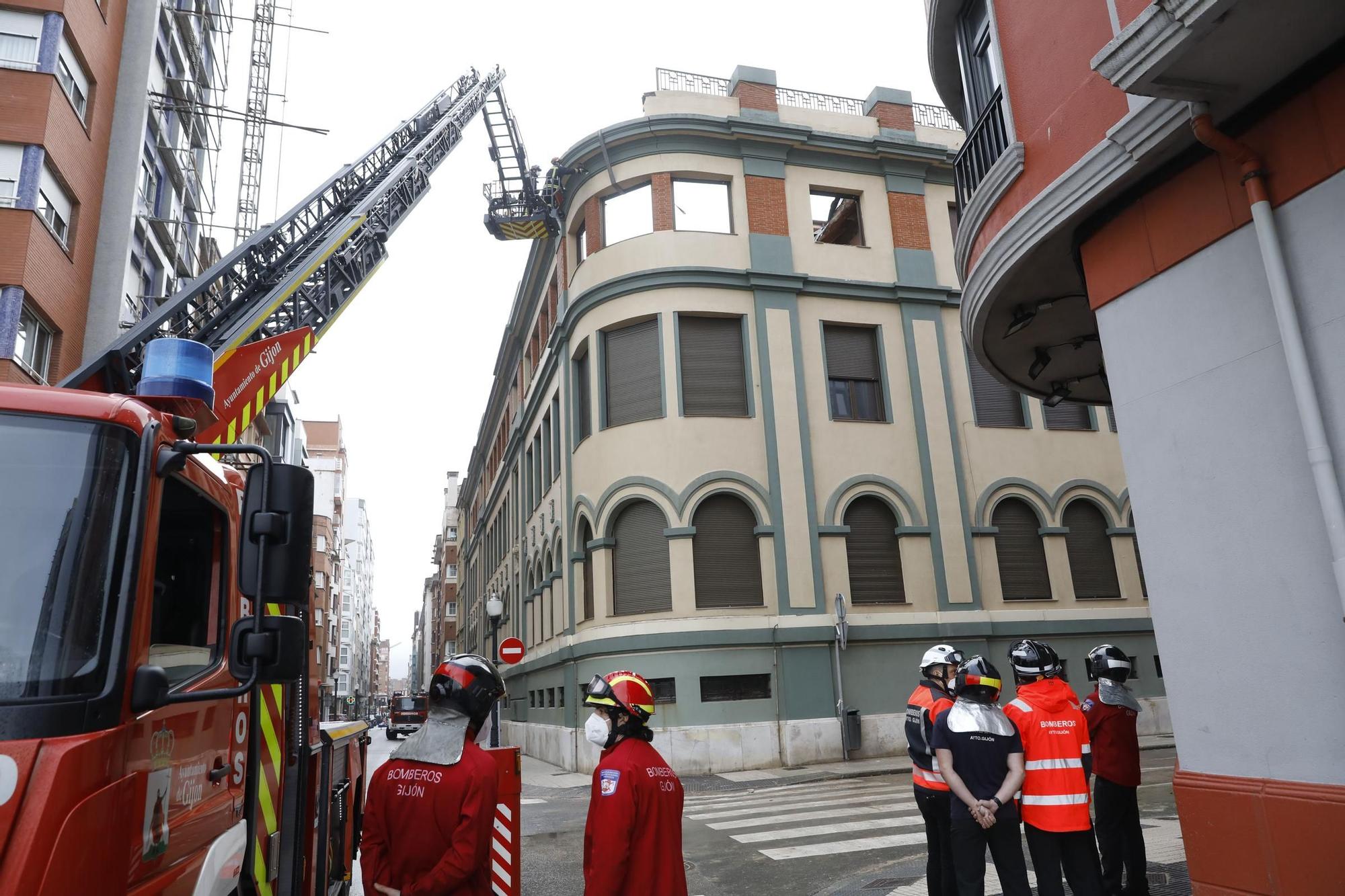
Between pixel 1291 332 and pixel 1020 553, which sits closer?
pixel 1291 332

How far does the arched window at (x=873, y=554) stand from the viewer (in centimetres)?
2081

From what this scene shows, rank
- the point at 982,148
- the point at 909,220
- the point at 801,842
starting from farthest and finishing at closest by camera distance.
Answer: the point at 909,220
the point at 801,842
the point at 982,148

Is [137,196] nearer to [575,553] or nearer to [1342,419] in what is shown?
[575,553]

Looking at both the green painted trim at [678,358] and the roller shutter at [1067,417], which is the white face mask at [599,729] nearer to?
the green painted trim at [678,358]

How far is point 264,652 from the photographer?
3111 millimetres

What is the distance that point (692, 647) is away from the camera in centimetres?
1908

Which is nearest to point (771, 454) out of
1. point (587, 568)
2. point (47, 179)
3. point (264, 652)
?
point (587, 568)

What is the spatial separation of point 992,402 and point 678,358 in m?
8.14

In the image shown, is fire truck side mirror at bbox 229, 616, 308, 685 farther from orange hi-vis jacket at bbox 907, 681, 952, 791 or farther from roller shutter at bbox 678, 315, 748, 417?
roller shutter at bbox 678, 315, 748, 417

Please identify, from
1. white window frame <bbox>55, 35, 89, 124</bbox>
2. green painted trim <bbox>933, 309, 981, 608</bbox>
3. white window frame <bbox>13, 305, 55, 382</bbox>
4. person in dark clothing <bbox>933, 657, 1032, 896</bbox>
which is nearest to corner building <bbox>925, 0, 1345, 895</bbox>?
person in dark clothing <bbox>933, 657, 1032, 896</bbox>

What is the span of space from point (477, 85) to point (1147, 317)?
2098cm

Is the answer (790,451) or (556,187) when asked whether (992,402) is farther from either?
(556,187)

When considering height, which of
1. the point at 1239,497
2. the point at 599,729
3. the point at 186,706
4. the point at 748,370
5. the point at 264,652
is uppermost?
the point at 748,370

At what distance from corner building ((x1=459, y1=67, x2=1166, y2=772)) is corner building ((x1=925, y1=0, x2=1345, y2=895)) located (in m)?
13.5
